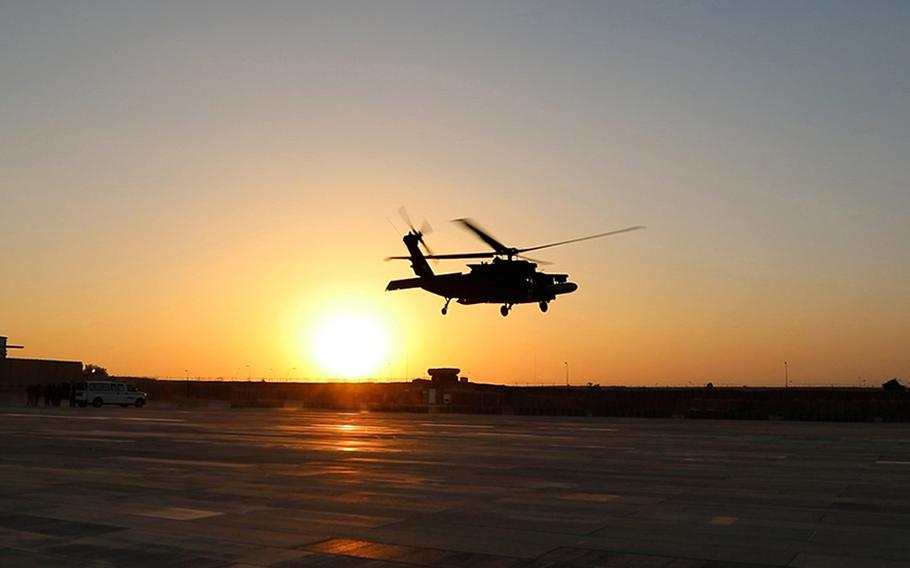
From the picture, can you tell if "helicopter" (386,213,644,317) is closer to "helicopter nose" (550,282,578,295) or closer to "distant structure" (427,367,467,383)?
"helicopter nose" (550,282,578,295)

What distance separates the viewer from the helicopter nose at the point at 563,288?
164 ft

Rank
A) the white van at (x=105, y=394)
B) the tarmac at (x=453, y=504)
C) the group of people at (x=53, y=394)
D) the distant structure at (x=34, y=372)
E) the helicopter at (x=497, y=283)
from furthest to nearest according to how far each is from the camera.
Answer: the distant structure at (x=34, y=372)
the group of people at (x=53, y=394)
the white van at (x=105, y=394)
the helicopter at (x=497, y=283)
the tarmac at (x=453, y=504)

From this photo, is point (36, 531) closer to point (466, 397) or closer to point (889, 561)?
point (889, 561)

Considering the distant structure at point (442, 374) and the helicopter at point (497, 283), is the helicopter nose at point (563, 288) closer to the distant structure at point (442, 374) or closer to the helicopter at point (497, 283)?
the helicopter at point (497, 283)

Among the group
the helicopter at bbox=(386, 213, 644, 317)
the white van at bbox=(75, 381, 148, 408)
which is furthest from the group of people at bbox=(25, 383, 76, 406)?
the helicopter at bbox=(386, 213, 644, 317)

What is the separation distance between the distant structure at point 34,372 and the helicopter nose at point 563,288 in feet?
343

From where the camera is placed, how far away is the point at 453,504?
18.5m

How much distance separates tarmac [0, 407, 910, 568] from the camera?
1346cm

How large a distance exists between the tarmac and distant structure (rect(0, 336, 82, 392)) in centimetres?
10855

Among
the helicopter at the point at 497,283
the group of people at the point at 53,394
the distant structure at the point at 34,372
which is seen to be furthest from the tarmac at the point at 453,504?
the distant structure at the point at 34,372

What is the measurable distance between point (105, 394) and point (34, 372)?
65.2 metres

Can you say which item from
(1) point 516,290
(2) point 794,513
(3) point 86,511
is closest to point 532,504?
(2) point 794,513

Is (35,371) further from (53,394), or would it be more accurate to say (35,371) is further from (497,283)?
(497,283)

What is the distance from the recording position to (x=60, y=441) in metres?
35.3
